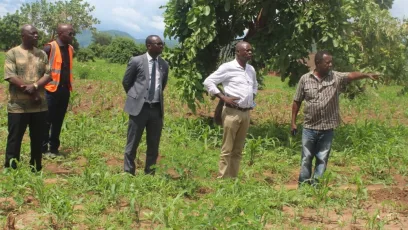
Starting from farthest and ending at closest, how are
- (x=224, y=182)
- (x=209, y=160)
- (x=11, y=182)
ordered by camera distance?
(x=209, y=160) < (x=224, y=182) < (x=11, y=182)

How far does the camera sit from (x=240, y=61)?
209 inches

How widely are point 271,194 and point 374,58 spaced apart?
5396mm

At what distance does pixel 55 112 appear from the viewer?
20.4 feet

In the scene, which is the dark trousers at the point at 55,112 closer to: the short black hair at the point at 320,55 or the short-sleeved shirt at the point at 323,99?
the short-sleeved shirt at the point at 323,99

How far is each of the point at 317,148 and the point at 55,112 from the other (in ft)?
11.2

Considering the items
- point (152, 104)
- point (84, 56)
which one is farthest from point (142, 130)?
point (84, 56)

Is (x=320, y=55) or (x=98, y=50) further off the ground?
(x=98, y=50)

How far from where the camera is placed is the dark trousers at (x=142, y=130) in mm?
5223

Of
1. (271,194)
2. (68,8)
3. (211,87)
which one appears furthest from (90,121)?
(68,8)

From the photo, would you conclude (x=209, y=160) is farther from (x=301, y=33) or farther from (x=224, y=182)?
(x=301, y=33)

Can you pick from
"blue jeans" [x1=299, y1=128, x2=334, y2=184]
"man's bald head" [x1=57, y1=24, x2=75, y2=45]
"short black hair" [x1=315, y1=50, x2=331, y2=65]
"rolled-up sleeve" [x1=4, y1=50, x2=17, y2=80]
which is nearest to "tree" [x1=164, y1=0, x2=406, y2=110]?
"man's bald head" [x1=57, y1=24, x2=75, y2=45]

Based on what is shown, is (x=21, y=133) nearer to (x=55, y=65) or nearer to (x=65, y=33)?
(x=55, y=65)

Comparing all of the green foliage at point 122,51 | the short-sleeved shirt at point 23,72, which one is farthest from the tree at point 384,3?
the short-sleeved shirt at point 23,72

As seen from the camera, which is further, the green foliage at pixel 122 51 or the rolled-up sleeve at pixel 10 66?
the green foliage at pixel 122 51
